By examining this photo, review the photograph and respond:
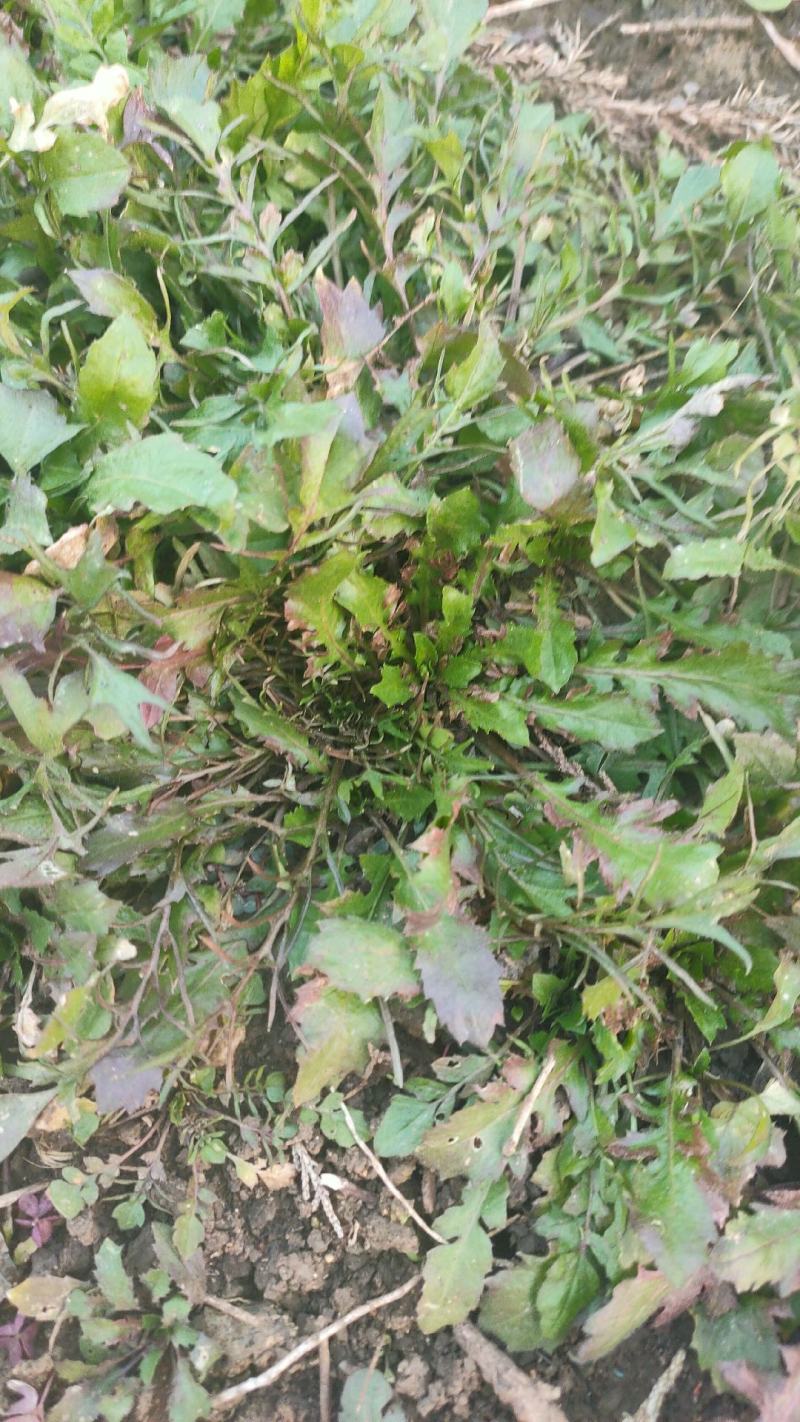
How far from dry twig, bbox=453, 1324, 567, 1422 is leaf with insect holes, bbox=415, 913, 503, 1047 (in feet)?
1.64

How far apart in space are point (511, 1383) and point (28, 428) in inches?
53.4

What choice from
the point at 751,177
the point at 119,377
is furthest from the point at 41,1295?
the point at 751,177

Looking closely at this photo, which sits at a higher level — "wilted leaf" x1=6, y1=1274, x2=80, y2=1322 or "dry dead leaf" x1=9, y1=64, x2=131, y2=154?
"dry dead leaf" x1=9, y1=64, x2=131, y2=154

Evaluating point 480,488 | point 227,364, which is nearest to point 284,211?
point 227,364

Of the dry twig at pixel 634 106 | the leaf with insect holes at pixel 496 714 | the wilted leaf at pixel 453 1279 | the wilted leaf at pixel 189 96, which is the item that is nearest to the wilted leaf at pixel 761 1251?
the wilted leaf at pixel 453 1279

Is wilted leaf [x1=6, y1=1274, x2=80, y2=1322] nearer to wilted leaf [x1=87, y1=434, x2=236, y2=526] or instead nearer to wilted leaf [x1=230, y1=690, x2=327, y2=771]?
wilted leaf [x1=230, y1=690, x2=327, y2=771]

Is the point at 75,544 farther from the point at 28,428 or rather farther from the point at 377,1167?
the point at 377,1167

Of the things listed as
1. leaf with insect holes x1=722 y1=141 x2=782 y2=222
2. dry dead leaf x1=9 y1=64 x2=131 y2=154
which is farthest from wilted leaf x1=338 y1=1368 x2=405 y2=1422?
leaf with insect holes x1=722 y1=141 x2=782 y2=222

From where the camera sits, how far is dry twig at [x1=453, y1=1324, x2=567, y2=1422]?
1.25 m

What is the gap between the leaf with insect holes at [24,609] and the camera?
102cm

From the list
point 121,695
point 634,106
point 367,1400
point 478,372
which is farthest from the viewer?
point 634,106

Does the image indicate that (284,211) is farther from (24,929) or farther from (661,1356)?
(661,1356)

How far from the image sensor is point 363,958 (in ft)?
3.65

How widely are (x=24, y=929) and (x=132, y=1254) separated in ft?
1.57
